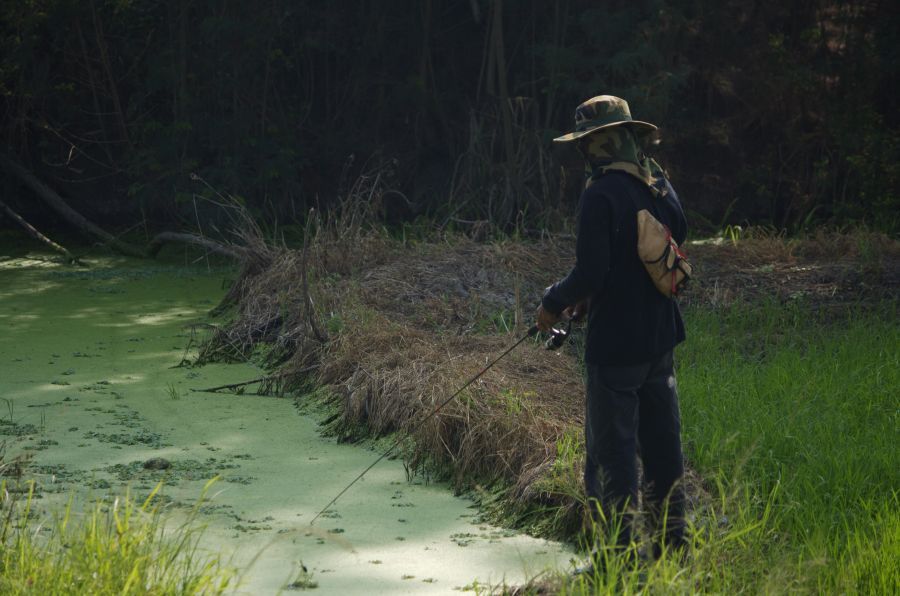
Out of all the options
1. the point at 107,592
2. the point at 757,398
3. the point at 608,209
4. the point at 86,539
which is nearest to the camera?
the point at 107,592

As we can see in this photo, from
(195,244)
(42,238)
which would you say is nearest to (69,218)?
(42,238)

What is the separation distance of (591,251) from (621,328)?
23cm

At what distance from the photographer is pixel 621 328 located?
10.6 ft

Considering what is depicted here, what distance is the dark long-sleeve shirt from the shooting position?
3.21m

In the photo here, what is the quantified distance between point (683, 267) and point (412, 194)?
26.2 ft

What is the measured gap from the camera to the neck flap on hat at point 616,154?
3299 mm

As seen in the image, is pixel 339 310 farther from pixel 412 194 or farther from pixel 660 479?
pixel 412 194

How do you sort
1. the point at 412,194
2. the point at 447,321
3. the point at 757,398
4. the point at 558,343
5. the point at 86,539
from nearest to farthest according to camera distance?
the point at 86,539 → the point at 558,343 → the point at 757,398 → the point at 447,321 → the point at 412,194

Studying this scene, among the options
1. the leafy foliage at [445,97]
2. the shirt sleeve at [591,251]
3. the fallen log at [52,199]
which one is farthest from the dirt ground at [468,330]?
the fallen log at [52,199]

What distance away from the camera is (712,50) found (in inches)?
440

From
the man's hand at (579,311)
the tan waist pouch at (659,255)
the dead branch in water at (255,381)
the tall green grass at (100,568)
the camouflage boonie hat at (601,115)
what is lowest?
the dead branch in water at (255,381)

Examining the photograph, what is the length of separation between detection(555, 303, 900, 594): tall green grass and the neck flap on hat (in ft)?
2.59

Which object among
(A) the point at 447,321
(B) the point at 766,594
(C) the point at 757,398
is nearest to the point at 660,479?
(B) the point at 766,594

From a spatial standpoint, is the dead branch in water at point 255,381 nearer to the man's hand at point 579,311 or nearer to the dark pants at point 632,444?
the man's hand at point 579,311
